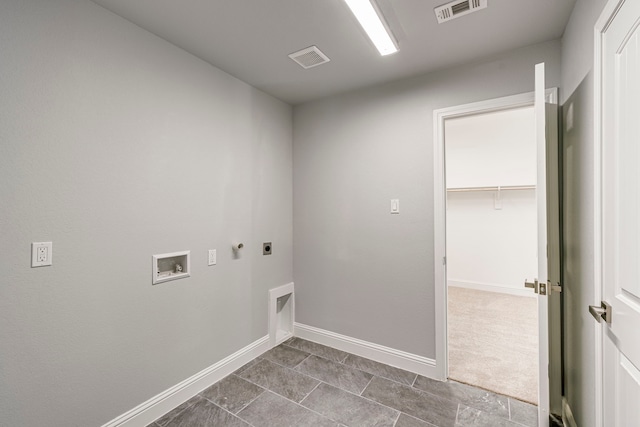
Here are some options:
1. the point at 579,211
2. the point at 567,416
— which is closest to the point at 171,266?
the point at 579,211

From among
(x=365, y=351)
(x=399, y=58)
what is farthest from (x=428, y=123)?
(x=365, y=351)

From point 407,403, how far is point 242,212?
1961mm

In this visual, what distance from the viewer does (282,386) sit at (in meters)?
2.24

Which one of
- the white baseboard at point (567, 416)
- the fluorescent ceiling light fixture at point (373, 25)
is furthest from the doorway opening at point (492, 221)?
the fluorescent ceiling light fixture at point (373, 25)

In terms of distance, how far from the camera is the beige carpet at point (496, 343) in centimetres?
227

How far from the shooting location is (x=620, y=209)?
3.56 ft

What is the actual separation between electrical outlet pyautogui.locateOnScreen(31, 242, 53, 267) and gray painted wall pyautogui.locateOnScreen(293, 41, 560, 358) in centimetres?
204

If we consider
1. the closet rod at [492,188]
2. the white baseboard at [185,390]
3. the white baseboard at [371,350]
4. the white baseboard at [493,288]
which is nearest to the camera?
the white baseboard at [185,390]

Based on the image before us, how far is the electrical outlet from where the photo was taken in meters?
1.43

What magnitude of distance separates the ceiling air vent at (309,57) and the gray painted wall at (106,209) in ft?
2.13

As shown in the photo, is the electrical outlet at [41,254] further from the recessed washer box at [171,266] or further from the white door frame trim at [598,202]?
the white door frame trim at [598,202]

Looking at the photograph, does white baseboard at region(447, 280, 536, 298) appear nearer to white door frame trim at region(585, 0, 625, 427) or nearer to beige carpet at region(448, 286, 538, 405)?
beige carpet at region(448, 286, 538, 405)

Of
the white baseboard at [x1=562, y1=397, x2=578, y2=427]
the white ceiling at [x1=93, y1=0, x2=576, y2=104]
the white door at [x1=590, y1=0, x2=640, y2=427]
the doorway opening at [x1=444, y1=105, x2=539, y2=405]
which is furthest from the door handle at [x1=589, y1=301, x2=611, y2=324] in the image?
the doorway opening at [x1=444, y1=105, x2=539, y2=405]

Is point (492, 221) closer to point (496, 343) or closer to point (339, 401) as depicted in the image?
point (496, 343)
